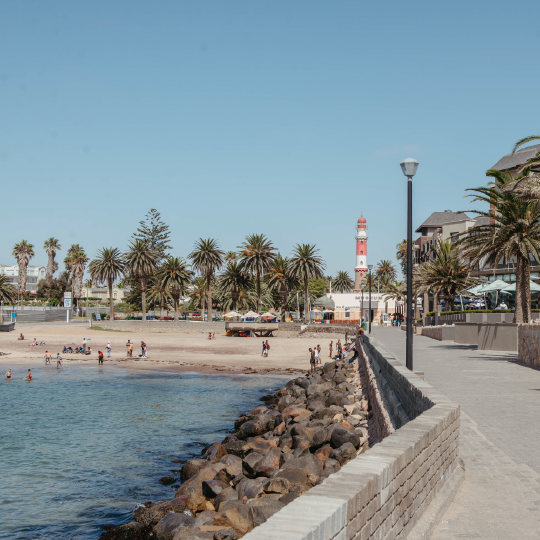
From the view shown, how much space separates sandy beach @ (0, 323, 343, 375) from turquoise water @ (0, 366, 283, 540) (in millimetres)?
6344

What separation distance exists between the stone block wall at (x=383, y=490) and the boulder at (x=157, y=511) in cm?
595

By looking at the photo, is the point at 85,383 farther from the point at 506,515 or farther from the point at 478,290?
the point at 506,515

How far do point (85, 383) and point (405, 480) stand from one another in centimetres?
3242

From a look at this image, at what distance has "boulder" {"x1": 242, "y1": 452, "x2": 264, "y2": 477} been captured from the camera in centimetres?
1297

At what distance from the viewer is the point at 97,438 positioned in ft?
68.7

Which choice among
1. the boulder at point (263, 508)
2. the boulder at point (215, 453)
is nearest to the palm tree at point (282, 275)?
the boulder at point (215, 453)

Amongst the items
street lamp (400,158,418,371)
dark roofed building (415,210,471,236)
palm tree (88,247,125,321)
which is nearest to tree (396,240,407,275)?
dark roofed building (415,210,471,236)

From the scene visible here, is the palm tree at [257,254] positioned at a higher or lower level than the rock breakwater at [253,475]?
higher

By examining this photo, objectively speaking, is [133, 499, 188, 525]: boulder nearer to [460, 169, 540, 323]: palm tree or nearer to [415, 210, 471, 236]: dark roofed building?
[460, 169, 540, 323]: palm tree

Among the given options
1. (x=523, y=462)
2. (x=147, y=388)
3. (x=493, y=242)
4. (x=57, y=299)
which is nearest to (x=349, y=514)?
(x=523, y=462)

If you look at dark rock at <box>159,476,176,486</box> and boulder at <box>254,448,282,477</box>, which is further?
dark rock at <box>159,476,176,486</box>

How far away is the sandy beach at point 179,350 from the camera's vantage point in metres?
44.9

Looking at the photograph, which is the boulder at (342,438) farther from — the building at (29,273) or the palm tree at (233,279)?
the building at (29,273)

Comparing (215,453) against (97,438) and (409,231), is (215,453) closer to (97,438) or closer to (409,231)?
(97,438)
